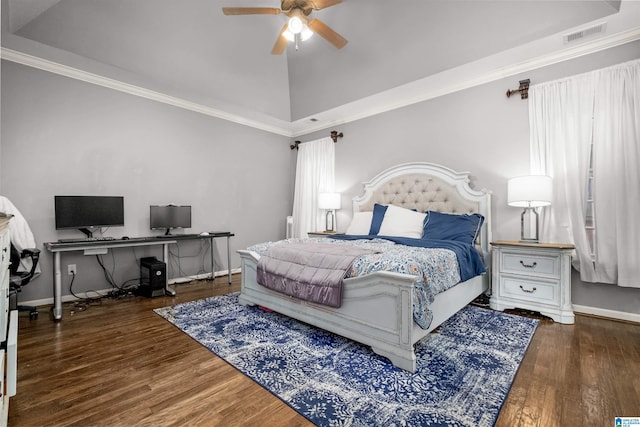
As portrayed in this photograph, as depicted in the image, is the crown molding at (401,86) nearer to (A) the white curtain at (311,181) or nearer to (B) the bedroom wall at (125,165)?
(B) the bedroom wall at (125,165)

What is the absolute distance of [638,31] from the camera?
8.84 ft

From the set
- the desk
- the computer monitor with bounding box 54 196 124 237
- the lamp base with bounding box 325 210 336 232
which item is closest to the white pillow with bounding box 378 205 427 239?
the lamp base with bounding box 325 210 336 232

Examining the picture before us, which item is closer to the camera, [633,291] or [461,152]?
[633,291]

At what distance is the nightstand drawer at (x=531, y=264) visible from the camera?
277cm

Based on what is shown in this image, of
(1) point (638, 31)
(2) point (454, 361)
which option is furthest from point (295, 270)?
(1) point (638, 31)

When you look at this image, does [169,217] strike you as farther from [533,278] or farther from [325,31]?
[533,278]

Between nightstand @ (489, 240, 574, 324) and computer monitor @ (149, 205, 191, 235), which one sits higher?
computer monitor @ (149, 205, 191, 235)

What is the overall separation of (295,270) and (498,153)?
2786mm

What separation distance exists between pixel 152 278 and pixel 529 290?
412 centimetres

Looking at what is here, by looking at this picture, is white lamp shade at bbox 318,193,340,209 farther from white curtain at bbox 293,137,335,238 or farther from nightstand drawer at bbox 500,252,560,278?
nightstand drawer at bbox 500,252,560,278

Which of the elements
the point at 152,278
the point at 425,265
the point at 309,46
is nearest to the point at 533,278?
the point at 425,265

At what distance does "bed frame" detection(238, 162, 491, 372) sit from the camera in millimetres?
1941

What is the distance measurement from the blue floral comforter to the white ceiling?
2.13 metres

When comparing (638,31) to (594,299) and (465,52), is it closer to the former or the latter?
(465,52)
